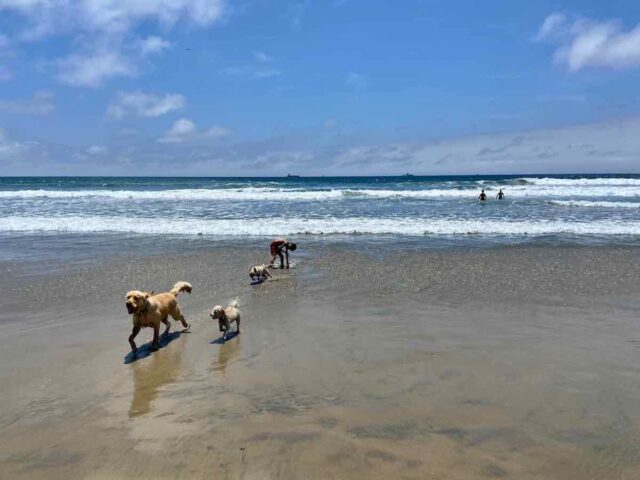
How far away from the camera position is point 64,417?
15.0 ft

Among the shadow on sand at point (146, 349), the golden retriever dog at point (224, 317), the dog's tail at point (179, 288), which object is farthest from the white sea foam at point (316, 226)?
the golden retriever dog at point (224, 317)

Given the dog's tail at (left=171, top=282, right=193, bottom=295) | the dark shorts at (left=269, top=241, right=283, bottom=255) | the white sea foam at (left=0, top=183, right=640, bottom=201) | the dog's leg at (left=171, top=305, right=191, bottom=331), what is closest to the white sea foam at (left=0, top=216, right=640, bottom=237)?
the dark shorts at (left=269, top=241, right=283, bottom=255)

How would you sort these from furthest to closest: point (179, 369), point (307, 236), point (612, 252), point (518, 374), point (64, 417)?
point (307, 236), point (612, 252), point (179, 369), point (518, 374), point (64, 417)

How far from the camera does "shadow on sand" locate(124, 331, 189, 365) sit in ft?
20.2

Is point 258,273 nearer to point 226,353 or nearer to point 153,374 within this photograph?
point 226,353

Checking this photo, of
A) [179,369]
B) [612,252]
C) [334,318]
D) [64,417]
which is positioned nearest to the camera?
[64,417]

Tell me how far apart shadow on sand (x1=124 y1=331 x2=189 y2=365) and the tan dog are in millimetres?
65

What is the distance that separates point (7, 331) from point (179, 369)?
10.5 ft

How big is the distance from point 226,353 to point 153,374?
95cm

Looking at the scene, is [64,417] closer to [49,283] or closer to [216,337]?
[216,337]

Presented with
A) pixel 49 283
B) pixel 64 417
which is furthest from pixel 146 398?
pixel 49 283

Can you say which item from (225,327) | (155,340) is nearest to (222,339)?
(225,327)

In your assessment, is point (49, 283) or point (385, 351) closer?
point (385, 351)

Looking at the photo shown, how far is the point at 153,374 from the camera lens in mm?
5641
